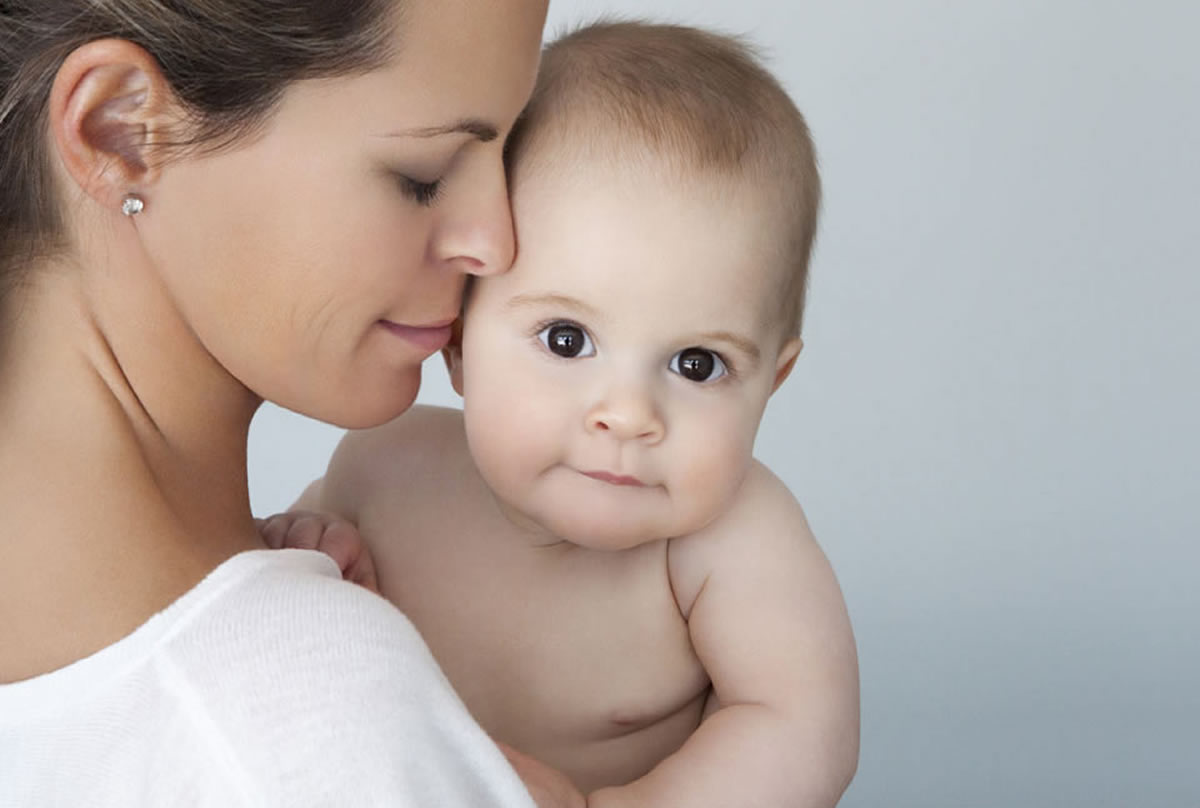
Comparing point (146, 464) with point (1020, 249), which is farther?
point (1020, 249)

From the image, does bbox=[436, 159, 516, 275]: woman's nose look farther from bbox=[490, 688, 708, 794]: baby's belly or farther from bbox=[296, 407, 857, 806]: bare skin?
bbox=[490, 688, 708, 794]: baby's belly

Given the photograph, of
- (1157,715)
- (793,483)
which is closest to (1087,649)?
(1157,715)

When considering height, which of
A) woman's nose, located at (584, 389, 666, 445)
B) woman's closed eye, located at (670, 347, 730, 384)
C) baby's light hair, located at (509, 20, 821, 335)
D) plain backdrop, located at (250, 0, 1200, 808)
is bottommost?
plain backdrop, located at (250, 0, 1200, 808)

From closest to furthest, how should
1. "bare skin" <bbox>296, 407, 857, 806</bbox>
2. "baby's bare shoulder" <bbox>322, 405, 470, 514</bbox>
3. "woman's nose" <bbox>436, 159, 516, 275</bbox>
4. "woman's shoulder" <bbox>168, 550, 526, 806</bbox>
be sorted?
"woman's shoulder" <bbox>168, 550, 526, 806</bbox> < "woman's nose" <bbox>436, 159, 516, 275</bbox> < "bare skin" <bbox>296, 407, 857, 806</bbox> < "baby's bare shoulder" <bbox>322, 405, 470, 514</bbox>

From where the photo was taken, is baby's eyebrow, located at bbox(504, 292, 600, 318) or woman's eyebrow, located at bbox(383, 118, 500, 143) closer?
woman's eyebrow, located at bbox(383, 118, 500, 143)

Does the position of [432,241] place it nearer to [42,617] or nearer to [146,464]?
[146,464]

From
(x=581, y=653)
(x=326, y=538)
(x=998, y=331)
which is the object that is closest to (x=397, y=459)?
(x=326, y=538)

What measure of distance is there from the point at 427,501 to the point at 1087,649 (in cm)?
175

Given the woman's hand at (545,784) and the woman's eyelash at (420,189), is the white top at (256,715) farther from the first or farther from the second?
the woman's eyelash at (420,189)

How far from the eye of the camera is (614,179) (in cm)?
164

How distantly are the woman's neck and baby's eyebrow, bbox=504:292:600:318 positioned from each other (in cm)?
28

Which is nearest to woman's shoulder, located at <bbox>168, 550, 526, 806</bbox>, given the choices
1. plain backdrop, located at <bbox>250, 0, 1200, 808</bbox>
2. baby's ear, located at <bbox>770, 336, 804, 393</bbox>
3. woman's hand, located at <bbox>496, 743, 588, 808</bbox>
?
woman's hand, located at <bbox>496, 743, 588, 808</bbox>

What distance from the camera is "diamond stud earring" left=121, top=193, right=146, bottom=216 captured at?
1.47m

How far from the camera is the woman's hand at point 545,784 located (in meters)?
1.55
